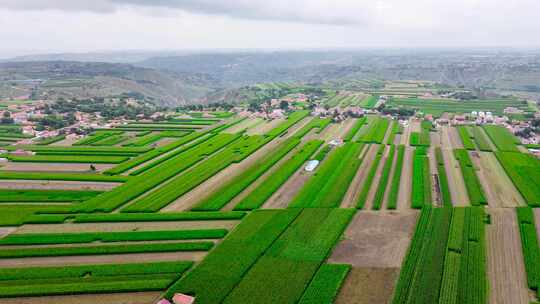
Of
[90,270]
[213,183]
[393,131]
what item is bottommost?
[213,183]

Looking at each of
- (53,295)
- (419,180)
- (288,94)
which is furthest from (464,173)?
(288,94)

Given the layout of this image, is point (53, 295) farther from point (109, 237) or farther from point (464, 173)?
point (464, 173)

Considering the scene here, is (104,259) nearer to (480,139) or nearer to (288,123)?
(288,123)

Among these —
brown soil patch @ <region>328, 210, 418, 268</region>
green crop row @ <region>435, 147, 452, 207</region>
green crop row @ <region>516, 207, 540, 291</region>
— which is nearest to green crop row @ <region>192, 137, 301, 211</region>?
brown soil patch @ <region>328, 210, 418, 268</region>

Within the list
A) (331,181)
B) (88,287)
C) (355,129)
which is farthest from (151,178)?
(355,129)

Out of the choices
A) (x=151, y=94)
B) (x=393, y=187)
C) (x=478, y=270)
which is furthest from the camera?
(x=151, y=94)

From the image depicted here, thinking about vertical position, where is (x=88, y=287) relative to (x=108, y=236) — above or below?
above
